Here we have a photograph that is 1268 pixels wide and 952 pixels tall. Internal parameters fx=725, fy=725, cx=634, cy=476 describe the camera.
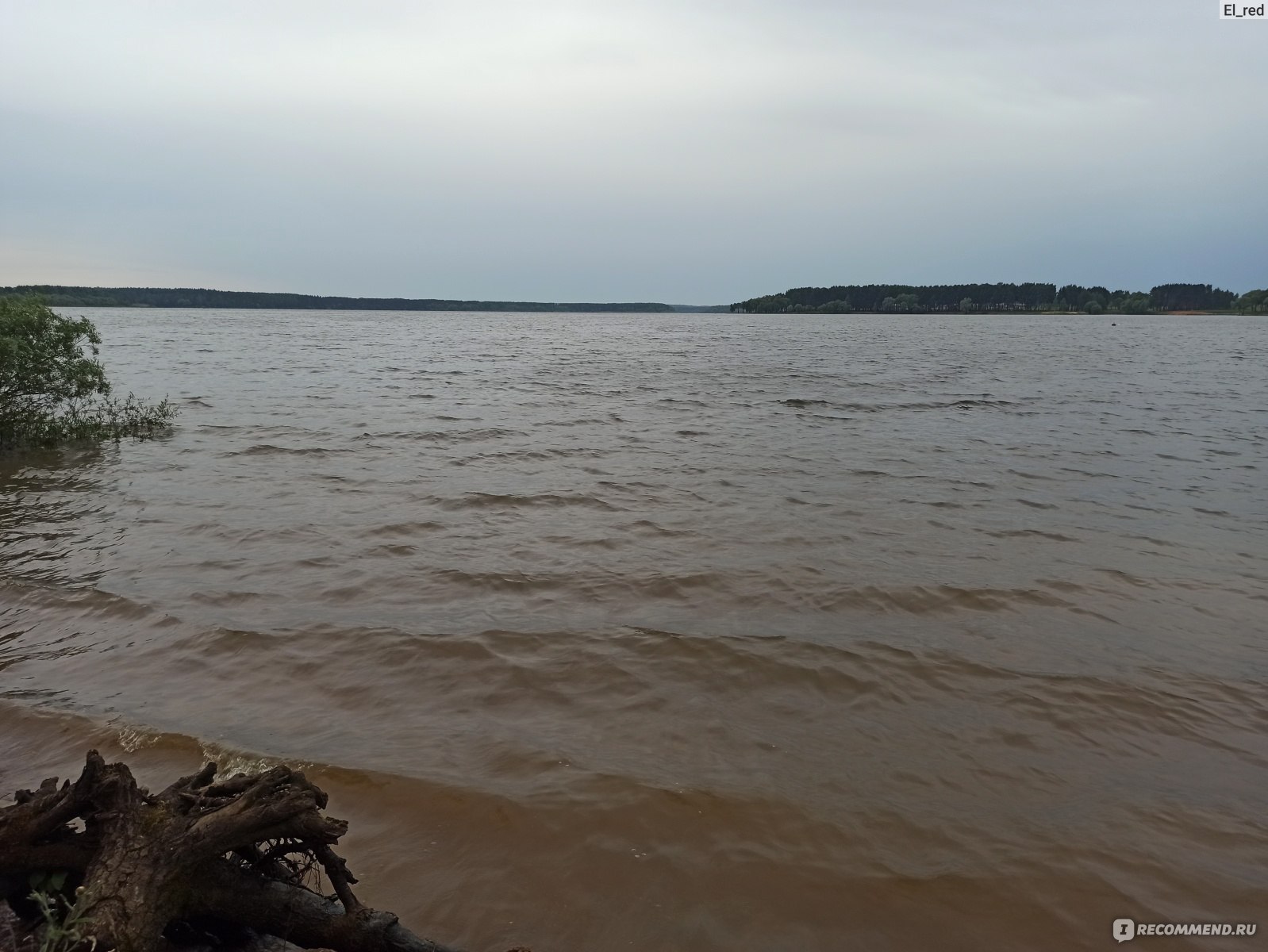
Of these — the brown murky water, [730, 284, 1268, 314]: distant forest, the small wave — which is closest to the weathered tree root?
the brown murky water

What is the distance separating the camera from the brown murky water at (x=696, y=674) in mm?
Result: 3941

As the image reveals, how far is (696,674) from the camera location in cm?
623

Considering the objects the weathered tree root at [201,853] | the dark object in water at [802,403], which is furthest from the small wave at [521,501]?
the dark object in water at [802,403]

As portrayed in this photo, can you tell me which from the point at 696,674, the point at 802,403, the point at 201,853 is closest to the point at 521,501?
the point at 696,674

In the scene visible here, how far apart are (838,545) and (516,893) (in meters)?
6.86

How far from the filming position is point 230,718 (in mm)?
5410

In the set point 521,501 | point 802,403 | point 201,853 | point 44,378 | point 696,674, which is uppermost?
point 44,378

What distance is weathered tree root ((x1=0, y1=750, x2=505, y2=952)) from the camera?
2.54 metres

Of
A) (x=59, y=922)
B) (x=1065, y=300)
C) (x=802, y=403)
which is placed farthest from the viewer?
(x=1065, y=300)

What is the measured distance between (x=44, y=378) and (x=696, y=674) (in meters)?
17.3

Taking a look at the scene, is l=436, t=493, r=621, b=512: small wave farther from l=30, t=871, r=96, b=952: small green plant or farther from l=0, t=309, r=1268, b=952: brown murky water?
l=30, t=871, r=96, b=952: small green plant

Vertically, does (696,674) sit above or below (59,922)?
below

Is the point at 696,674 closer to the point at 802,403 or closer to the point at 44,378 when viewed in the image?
the point at 44,378

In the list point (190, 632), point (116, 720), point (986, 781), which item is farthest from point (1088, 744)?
point (190, 632)
